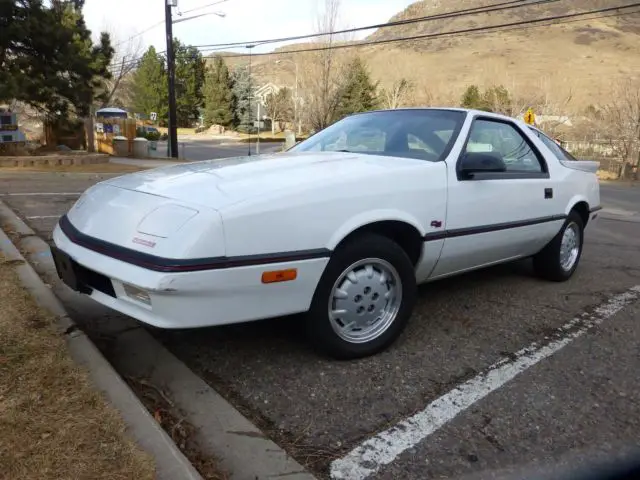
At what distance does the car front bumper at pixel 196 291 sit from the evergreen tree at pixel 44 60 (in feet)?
43.6

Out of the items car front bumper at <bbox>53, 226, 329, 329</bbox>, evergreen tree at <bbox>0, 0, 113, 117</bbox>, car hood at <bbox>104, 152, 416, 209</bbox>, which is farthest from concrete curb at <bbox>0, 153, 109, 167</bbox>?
car front bumper at <bbox>53, 226, 329, 329</bbox>

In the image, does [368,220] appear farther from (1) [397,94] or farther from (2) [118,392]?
(1) [397,94]

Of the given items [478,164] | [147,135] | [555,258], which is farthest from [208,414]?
[147,135]

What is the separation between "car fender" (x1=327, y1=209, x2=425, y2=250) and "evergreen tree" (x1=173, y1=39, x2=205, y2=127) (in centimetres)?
6531

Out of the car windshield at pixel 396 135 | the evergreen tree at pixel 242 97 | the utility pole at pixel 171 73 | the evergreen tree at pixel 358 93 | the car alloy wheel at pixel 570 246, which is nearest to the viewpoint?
the car windshield at pixel 396 135

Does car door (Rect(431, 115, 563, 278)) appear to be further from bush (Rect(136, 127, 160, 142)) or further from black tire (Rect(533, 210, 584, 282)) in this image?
bush (Rect(136, 127, 160, 142))

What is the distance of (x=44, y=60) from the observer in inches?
610

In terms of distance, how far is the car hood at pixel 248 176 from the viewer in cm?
260

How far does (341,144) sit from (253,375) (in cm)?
187

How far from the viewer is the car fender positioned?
272 centimetres

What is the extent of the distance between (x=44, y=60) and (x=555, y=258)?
15.7 metres

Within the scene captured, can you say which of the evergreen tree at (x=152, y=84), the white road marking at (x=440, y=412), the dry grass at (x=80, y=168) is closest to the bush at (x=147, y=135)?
the evergreen tree at (x=152, y=84)

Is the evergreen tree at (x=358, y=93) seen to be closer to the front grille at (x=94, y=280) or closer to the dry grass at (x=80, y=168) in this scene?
the dry grass at (x=80, y=168)

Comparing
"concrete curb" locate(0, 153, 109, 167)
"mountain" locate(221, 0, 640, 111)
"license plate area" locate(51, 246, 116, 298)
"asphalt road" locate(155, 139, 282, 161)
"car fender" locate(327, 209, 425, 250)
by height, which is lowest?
"asphalt road" locate(155, 139, 282, 161)
